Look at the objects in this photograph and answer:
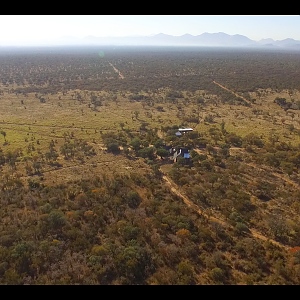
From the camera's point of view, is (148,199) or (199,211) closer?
(199,211)

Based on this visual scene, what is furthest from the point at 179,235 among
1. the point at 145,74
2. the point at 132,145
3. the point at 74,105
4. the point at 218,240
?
the point at 145,74

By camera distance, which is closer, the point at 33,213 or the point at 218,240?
the point at 218,240

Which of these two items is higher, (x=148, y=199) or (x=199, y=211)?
(x=148, y=199)

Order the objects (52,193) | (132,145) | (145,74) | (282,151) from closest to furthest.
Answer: (52,193) → (282,151) → (132,145) → (145,74)

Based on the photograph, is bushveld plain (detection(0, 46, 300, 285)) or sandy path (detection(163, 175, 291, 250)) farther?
sandy path (detection(163, 175, 291, 250))
